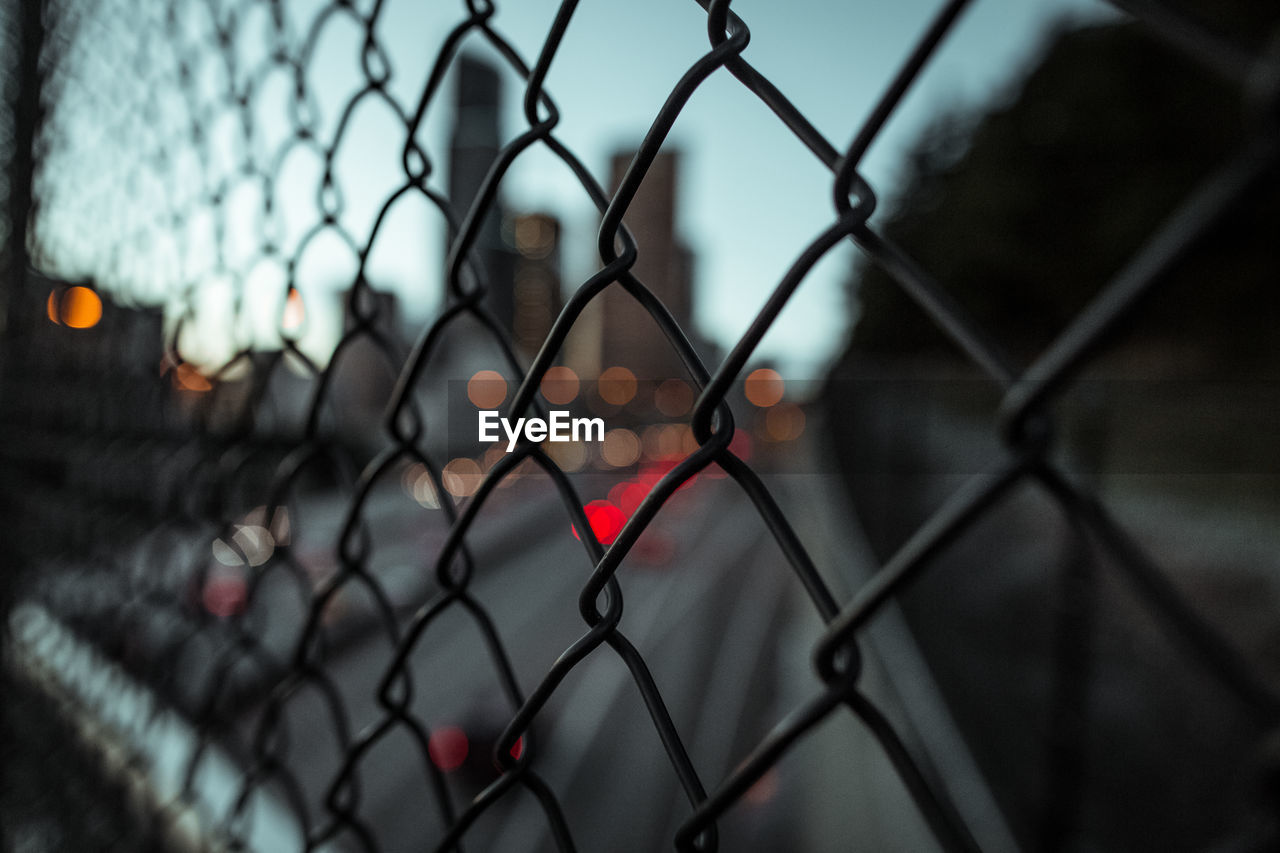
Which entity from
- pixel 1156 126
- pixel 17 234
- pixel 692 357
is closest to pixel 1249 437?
pixel 692 357

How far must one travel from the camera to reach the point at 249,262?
55.3 inches

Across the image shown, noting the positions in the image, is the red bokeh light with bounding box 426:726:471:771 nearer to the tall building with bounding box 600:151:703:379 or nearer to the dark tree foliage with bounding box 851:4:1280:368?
the tall building with bounding box 600:151:703:379

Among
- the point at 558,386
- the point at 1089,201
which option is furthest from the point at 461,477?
the point at 1089,201

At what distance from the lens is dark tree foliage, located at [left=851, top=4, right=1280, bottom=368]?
48.0 feet

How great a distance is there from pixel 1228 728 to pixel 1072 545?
97.8 inches

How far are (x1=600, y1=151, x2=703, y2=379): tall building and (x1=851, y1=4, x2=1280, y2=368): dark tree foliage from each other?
1246 cm

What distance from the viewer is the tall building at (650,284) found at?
2.65 ft

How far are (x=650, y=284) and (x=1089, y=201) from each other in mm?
22309

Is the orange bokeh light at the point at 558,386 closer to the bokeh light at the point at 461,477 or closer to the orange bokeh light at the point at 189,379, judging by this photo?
the bokeh light at the point at 461,477

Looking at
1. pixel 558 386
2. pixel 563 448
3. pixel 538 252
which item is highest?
→ pixel 563 448

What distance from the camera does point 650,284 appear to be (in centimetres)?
80

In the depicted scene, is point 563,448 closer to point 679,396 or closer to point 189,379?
point 679,396

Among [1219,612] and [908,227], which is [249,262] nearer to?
[1219,612]

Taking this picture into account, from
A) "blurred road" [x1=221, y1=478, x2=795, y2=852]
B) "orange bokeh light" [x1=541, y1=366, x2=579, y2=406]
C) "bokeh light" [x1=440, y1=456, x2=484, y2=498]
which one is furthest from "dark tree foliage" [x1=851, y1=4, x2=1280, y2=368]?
"orange bokeh light" [x1=541, y1=366, x2=579, y2=406]
